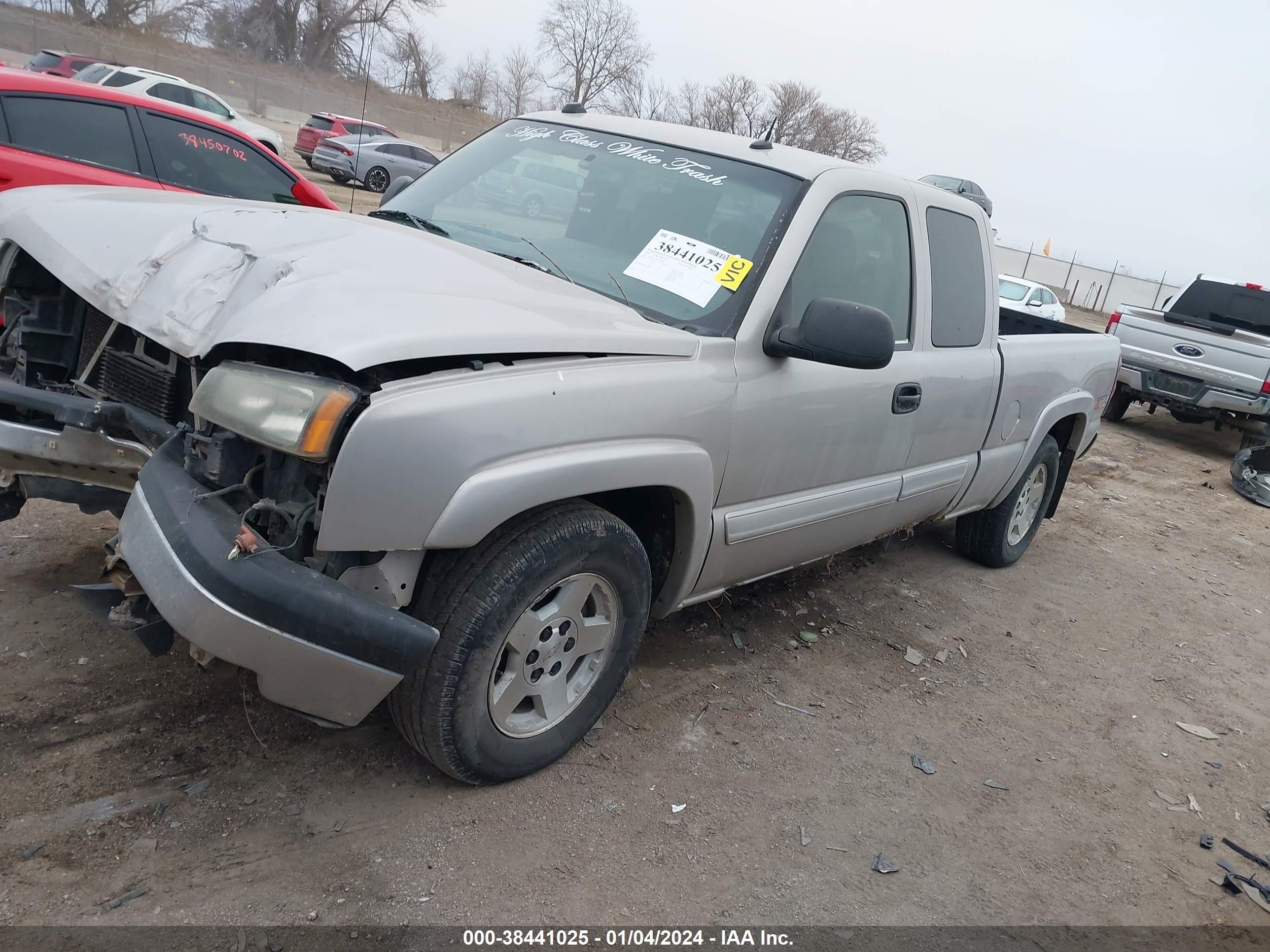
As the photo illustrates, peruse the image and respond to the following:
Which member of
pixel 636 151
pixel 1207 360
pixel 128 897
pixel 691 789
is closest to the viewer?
pixel 128 897

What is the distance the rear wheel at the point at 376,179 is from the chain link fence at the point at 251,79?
504 inches

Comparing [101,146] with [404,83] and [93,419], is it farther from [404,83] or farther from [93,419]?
[93,419]

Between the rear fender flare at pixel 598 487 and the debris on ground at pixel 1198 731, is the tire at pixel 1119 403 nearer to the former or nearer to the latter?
the debris on ground at pixel 1198 731

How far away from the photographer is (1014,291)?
17.1 m

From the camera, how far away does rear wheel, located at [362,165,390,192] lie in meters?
21.0

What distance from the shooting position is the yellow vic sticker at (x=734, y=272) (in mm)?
3117

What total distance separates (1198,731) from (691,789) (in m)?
2.61

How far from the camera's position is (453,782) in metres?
2.86

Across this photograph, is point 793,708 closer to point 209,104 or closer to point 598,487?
point 598,487

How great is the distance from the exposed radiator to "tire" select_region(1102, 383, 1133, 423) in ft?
34.8

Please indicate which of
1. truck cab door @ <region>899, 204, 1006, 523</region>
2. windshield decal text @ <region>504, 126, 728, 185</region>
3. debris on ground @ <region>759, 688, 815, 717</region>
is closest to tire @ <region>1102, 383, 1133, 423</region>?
truck cab door @ <region>899, 204, 1006, 523</region>

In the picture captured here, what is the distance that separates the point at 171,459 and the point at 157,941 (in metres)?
1.12

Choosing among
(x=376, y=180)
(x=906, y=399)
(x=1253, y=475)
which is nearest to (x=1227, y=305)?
(x=1253, y=475)

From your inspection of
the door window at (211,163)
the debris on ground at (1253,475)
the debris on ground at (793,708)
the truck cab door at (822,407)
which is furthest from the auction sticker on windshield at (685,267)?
the debris on ground at (1253,475)
